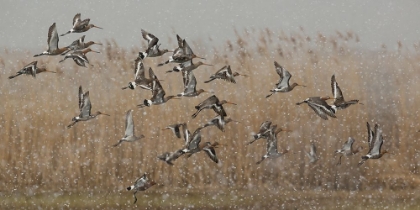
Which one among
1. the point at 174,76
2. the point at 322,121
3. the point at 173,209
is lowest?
the point at 173,209

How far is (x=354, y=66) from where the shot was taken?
413 cm

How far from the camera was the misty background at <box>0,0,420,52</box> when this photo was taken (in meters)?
4.18

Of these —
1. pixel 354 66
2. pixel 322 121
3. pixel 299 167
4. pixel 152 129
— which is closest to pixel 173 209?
pixel 152 129

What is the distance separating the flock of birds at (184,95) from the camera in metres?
3.43

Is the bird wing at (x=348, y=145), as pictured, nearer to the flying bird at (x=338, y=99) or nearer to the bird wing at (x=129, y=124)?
the flying bird at (x=338, y=99)

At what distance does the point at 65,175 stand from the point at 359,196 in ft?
5.88

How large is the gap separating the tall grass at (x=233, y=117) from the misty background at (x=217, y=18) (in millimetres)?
76

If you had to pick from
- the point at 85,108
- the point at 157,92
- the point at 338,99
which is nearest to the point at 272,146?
the point at 338,99

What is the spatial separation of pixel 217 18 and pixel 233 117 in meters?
0.68

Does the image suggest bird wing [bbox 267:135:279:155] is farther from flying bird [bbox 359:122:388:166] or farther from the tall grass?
flying bird [bbox 359:122:388:166]

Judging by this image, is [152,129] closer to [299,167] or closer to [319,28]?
[299,167]

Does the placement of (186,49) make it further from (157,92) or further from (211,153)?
(211,153)

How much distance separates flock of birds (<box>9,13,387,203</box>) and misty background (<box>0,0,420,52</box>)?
0.57 metres

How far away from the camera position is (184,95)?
3.58 metres
